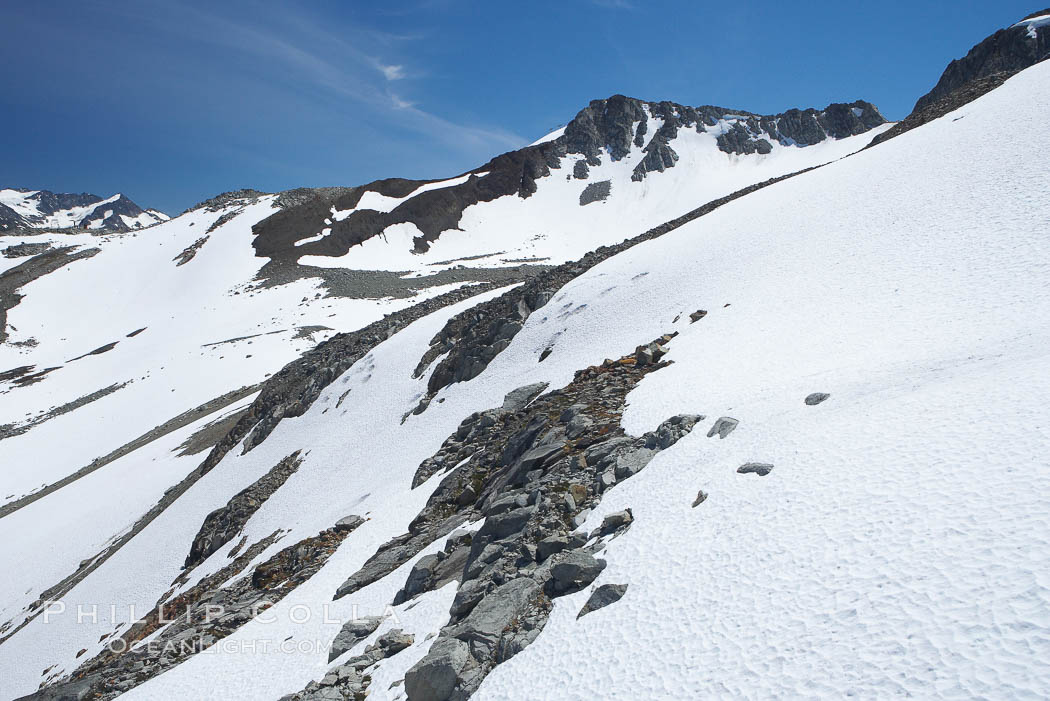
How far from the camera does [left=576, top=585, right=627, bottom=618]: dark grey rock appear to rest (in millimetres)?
6648

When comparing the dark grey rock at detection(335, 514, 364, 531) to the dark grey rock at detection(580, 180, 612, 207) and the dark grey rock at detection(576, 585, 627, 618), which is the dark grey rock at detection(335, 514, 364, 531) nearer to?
the dark grey rock at detection(576, 585, 627, 618)

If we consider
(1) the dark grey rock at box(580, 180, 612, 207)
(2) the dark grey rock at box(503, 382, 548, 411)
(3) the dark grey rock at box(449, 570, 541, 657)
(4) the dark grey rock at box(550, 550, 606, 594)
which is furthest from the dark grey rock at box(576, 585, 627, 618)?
(1) the dark grey rock at box(580, 180, 612, 207)

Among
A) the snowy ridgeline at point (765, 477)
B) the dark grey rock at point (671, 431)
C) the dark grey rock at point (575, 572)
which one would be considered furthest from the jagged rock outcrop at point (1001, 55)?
the dark grey rock at point (575, 572)

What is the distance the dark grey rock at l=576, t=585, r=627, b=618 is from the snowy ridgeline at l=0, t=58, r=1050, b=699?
0.19m

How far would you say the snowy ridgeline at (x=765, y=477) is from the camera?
4.77 meters

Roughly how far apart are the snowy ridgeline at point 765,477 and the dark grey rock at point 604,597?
0.19 meters

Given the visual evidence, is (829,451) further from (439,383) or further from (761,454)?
(439,383)

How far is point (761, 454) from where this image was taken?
26.6 ft

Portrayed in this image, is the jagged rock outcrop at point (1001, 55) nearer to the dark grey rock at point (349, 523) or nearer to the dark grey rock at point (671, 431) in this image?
the dark grey rock at point (671, 431)

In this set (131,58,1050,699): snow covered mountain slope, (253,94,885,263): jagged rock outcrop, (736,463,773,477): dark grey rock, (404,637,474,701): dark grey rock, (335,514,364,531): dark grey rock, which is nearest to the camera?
(131,58,1050,699): snow covered mountain slope

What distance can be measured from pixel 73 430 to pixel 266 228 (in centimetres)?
4875

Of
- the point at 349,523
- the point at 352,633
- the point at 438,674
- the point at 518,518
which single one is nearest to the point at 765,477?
the point at 518,518

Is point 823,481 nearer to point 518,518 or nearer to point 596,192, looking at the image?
point 518,518

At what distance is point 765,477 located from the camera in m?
7.51
